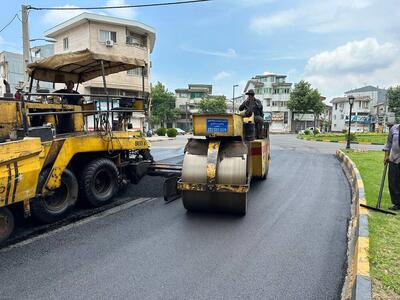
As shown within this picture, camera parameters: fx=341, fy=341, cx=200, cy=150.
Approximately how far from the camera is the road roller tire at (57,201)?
5.06 metres

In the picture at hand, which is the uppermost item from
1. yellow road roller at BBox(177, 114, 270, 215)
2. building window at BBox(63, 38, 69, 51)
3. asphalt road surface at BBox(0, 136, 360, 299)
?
building window at BBox(63, 38, 69, 51)

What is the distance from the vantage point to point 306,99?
57.1 m

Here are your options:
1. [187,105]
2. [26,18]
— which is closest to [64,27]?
[26,18]

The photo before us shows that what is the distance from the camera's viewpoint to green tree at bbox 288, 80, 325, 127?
57.3 meters

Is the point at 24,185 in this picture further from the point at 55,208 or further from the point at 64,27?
the point at 64,27

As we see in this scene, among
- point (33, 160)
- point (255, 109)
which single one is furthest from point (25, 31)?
point (33, 160)

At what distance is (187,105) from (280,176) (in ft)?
202

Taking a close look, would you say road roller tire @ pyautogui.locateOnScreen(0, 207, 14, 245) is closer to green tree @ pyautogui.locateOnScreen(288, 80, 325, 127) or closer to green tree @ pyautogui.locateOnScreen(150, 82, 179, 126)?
green tree @ pyautogui.locateOnScreen(150, 82, 179, 126)

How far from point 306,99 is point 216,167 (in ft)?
181

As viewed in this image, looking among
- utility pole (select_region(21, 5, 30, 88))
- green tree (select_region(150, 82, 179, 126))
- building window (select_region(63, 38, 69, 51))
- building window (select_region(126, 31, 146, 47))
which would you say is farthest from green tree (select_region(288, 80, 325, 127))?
utility pole (select_region(21, 5, 30, 88))

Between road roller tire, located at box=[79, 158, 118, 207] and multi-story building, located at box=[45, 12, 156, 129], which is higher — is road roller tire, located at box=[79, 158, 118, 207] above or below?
below

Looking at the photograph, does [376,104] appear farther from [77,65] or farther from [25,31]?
[77,65]

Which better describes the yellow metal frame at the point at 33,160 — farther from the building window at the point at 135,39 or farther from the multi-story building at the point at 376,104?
the multi-story building at the point at 376,104

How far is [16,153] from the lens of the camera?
4.27 metres
